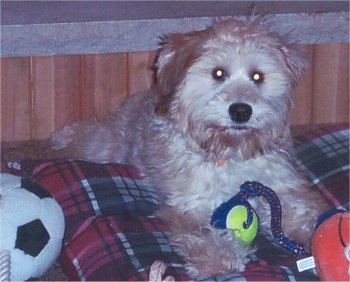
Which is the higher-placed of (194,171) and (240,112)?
(240,112)

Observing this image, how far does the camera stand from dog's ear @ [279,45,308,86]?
2.80 m

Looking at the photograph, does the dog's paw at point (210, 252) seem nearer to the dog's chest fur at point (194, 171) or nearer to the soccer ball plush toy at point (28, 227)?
the dog's chest fur at point (194, 171)

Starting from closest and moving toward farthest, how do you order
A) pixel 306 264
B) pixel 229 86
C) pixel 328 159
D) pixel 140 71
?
pixel 306 264 → pixel 229 86 → pixel 328 159 → pixel 140 71

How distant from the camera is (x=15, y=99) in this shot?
355cm

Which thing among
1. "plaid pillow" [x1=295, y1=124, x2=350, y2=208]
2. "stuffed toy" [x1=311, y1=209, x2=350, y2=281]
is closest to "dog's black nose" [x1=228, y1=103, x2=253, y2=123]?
"stuffed toy" [x1=311, y1=209, x2=350, y2=281]

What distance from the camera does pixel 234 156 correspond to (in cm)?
285

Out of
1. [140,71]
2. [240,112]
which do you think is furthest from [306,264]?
[140,71]

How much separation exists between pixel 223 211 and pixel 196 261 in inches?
9.7

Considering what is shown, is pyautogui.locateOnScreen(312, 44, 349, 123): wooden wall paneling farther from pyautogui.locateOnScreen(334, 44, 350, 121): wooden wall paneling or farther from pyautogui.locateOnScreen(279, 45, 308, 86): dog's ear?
pyautogui.locateOnScreen(279, 45, 308, 86): dog's ear

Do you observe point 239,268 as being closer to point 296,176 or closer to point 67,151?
point 296,176

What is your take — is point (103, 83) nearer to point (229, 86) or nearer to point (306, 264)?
point (229, 86)

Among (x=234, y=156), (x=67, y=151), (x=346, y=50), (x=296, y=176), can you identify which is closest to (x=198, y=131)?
(x=234, y=156)

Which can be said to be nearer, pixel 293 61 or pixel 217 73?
pixel 217 73

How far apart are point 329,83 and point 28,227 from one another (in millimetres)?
1810
